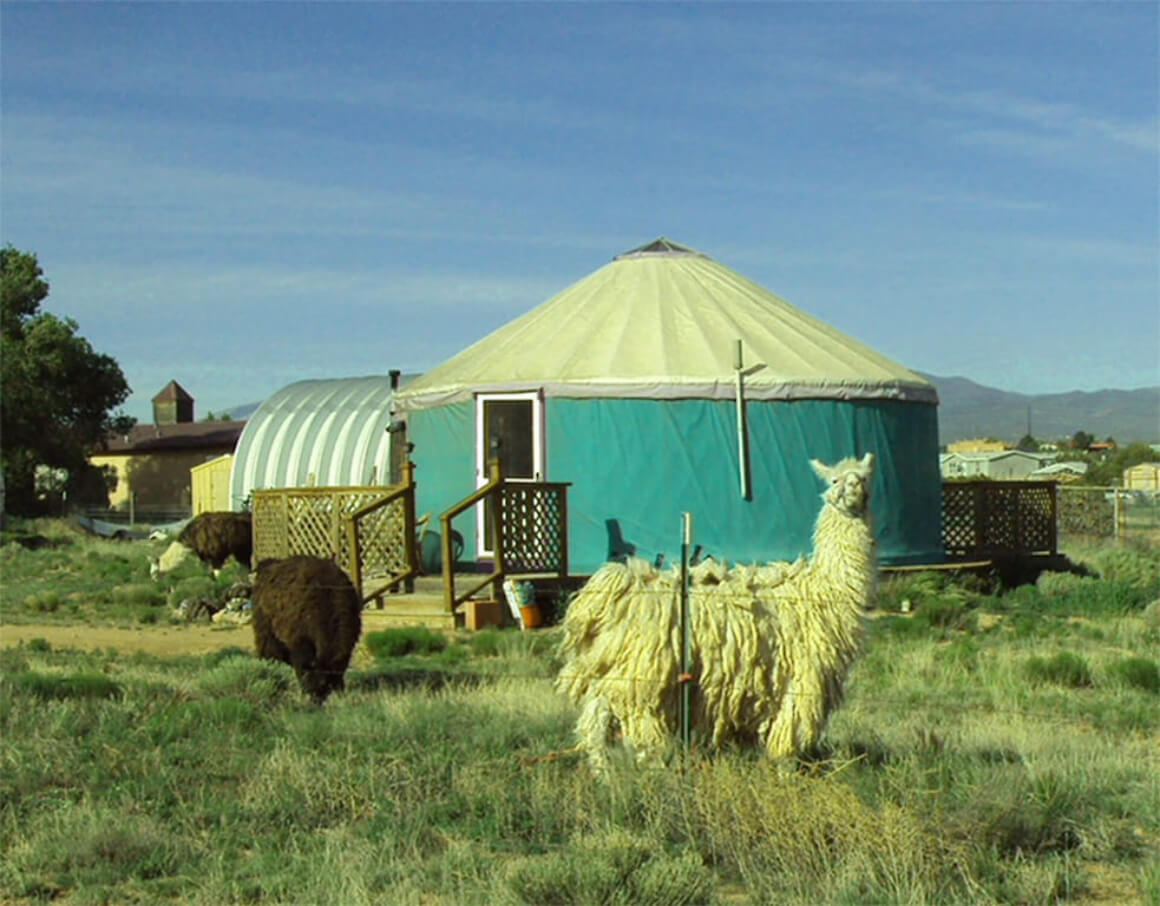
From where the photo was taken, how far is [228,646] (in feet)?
51.1

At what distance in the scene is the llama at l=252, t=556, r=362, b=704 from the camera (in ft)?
36.4

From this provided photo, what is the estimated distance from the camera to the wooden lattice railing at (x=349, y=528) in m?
17.1

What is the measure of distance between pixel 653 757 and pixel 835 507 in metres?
1.62

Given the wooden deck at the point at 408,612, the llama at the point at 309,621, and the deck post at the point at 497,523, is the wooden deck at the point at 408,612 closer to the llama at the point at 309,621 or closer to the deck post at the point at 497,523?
the deck post at the point at 497,523

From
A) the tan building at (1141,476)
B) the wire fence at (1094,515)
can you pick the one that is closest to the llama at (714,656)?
the wire fence at (1094,515)

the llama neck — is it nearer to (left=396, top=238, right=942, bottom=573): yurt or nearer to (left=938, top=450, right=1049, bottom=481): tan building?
(left=396, top=238, right=942, bottom=573): yurt

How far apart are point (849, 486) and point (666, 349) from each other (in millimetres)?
10295

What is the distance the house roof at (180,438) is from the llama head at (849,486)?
139 feet

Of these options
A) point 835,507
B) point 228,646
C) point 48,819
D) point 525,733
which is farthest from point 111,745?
point 228,646

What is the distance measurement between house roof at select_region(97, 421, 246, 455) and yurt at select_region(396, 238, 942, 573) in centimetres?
3178

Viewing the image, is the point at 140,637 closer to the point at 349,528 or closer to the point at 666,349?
the point at 349,528

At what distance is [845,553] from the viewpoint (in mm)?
8164

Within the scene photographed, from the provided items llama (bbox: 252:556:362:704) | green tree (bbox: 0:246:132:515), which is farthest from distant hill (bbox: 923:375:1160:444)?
llama (bbox: 252:556:362:704)

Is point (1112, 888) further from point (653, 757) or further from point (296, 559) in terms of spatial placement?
point (296, 559)
